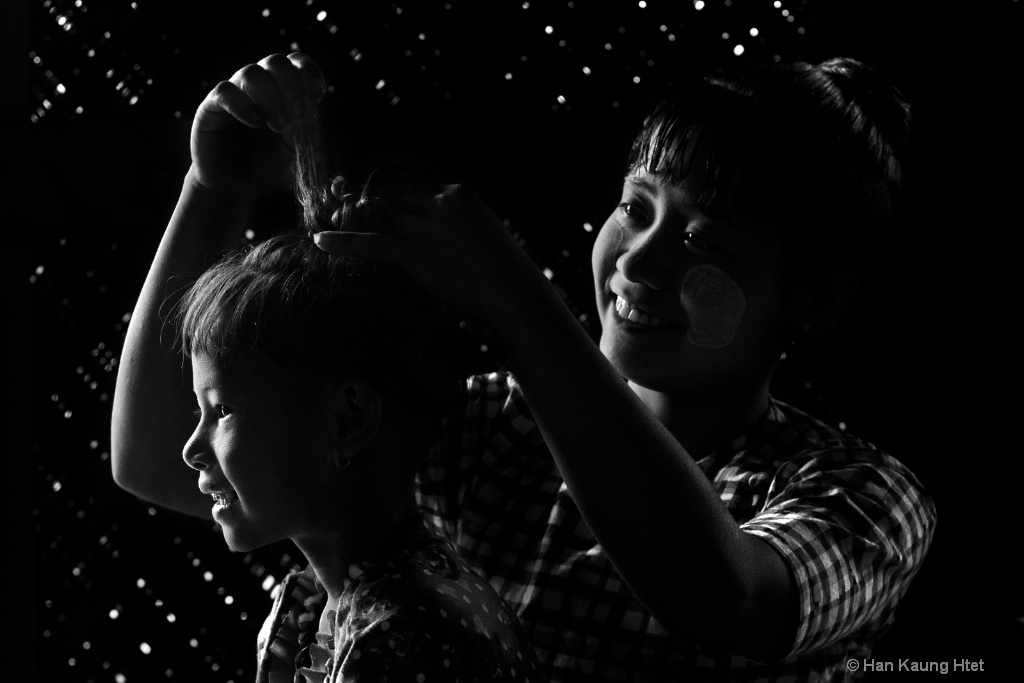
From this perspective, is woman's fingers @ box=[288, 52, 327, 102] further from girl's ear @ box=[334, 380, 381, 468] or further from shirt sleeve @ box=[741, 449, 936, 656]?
shirt sleeve @ box=[741, 449, 936, 656]

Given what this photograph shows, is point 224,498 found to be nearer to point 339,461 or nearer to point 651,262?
point 339,461

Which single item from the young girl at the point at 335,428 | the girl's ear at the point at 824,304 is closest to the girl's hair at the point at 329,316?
the young girl at the point at 335,428

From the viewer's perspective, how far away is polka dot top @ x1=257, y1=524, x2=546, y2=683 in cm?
55

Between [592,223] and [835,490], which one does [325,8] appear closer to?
[592,223]

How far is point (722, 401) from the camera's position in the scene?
Answer: 810mm

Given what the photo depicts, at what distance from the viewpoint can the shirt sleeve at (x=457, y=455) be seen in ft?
2.83

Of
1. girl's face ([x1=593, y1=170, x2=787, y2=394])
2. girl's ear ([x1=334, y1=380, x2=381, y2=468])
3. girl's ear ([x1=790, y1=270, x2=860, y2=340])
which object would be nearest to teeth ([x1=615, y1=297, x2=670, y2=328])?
girl's face ([x1=593, y1=170, x2=787, y2=394])

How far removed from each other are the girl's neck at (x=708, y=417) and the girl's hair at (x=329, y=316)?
0.79ft

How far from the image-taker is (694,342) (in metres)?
0.75

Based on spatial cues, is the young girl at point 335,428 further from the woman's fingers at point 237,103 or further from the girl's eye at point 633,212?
the girl's eye at point 633,212

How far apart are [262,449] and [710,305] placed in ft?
1.08

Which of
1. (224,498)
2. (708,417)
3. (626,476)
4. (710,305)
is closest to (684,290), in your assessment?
(710,305)

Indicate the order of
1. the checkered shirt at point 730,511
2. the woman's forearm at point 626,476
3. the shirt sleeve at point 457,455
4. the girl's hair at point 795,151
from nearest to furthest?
the woman's forearm at point 626,476
the checkered shirt at point 730,511
the girl's hair at point 795,151
the shirt sleeve at point 457,455

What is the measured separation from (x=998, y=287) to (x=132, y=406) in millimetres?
713
